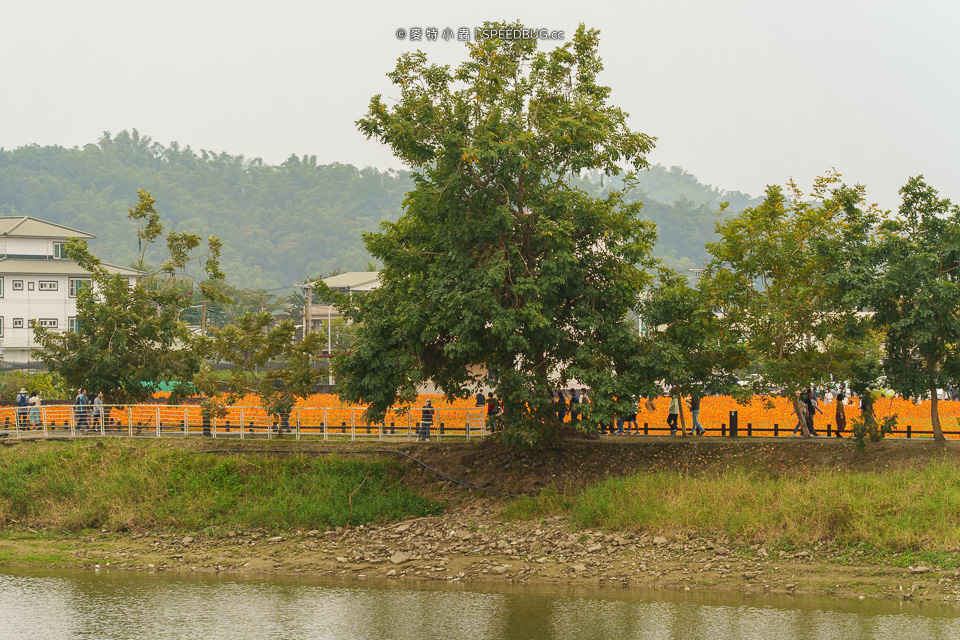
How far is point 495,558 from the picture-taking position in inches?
920

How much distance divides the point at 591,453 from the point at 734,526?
216 inches

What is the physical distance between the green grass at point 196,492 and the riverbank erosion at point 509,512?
6cm

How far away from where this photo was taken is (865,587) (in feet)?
65.5

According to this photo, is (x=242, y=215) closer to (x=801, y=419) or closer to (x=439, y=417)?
(x=439, y=417)

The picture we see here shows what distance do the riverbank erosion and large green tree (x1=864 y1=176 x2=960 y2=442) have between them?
6.65ft

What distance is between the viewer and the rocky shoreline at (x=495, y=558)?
20547 mm

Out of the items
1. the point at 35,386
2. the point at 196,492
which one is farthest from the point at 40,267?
the point at 196,492

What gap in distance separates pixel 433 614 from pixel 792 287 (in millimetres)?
14301

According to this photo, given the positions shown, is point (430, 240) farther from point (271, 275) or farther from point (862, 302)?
point (271, 275)

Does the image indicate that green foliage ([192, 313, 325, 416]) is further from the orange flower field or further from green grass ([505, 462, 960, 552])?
green grass ([505, 462, 960, 552])

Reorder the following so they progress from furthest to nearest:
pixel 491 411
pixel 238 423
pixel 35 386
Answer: pixel 35 386 < pixel 238 423 < pixel 491 411

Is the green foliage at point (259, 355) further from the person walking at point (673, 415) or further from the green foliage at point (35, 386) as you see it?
the green foliage at point (35, 386)

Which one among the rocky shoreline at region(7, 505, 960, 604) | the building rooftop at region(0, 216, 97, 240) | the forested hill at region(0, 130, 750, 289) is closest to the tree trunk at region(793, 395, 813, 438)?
the rocky shoreline at region(7, 505, 960, 604)

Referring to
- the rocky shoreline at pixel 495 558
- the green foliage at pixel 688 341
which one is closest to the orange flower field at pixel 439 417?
the green foliage at pixel 688 341
